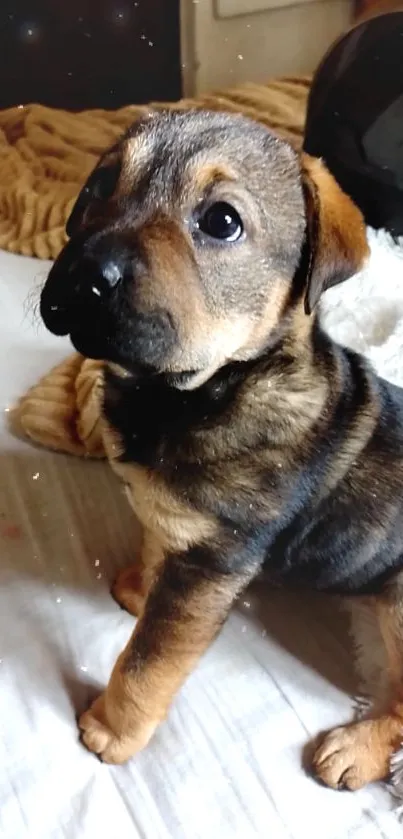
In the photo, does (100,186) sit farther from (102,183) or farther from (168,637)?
(168,637)

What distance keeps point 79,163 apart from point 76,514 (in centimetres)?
133

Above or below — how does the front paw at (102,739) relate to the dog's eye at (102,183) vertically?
below

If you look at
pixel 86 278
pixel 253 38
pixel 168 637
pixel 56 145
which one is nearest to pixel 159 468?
pixel 168 637

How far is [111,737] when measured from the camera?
1.53 m

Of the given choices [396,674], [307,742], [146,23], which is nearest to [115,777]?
[307,742]

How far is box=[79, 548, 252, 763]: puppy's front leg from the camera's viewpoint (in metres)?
1.38

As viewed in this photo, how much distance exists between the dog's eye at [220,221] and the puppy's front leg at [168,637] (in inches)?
19.0

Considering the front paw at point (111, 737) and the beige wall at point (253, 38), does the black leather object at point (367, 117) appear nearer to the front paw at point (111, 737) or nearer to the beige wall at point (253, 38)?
the beige wall at point (253, 38)

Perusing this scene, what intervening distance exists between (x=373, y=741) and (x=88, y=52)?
7.42 ft

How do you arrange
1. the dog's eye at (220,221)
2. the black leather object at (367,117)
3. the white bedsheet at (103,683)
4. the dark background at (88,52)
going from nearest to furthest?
the dog's eye at (220,221) < the white bedsheet at (103,683) < the black leather object at (367,117) < the dark background at (88,52)

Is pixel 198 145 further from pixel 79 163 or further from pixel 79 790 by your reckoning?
pixel 79 163

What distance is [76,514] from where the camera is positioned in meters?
1.93

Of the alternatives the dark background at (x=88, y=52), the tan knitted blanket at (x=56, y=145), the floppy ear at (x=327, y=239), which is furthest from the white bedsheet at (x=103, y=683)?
the dark background at (x=88, y=52)

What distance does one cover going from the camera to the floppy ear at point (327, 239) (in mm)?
1272
